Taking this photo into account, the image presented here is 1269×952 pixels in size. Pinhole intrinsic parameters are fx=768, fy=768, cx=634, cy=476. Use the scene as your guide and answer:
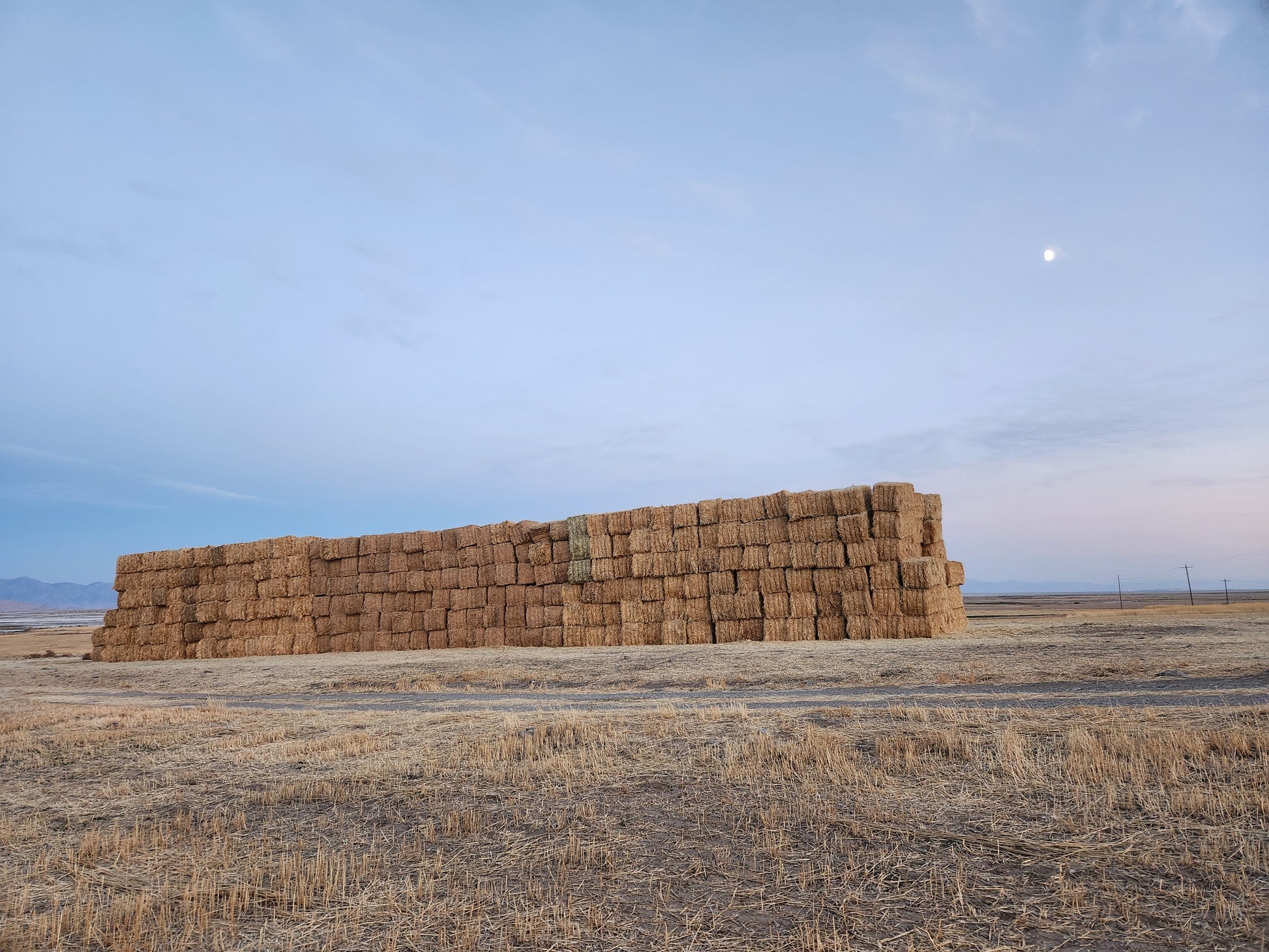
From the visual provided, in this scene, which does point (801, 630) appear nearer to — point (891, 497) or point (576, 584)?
point (891, 497)

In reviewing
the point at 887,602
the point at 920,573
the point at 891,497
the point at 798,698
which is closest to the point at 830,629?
the point at 887,602

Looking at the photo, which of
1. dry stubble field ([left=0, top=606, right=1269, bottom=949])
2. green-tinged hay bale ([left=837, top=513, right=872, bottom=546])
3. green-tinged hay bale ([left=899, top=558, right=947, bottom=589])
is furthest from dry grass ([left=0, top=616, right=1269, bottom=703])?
green-tinged hay bale ([left=837, top=513, right=872, bottom=546])

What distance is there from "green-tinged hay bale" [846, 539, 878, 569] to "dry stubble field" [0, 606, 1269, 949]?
11.0 metres

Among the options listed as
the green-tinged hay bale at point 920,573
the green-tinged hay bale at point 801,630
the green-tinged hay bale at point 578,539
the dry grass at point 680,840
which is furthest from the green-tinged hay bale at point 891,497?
the dry grass at point 680,840

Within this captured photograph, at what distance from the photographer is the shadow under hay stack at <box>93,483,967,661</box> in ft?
71.4

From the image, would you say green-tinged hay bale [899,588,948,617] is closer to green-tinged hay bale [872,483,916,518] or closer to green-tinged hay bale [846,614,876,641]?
green-tinged hay bale [846,614,876,641]

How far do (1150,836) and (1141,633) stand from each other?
50.1ft

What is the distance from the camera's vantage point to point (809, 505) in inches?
885

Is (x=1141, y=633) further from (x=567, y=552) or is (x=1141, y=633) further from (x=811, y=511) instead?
(x=567, y=552)

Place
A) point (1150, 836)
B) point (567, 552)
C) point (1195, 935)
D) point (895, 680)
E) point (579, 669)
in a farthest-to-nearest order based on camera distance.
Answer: point (567, 552)
point (579, 669)
point (895, 680)
point (1150, 836)
point (1195, 935)

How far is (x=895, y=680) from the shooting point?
1262 cm

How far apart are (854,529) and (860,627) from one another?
8.92ft

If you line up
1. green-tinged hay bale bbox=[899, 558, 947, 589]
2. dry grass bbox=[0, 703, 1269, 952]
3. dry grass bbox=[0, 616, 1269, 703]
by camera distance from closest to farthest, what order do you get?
dry grass bbox=[0, 703, 1269, 952] < dry grass bbox=[0, 616, 1269, 703] < green-tinged hay bale bbox=[899, 558, 947, 589]

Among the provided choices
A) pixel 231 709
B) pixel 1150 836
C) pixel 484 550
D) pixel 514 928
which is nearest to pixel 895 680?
pixel 1150 836
